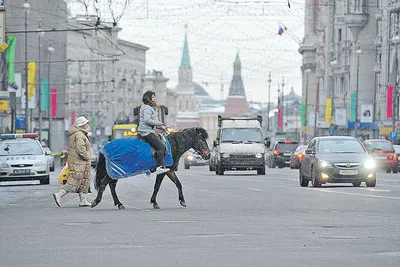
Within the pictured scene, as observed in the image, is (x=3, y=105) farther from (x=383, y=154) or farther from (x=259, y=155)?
(x=259, y=155)

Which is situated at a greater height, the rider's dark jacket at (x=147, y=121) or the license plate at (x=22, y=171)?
the rider's dark jacket at (x=147, y=121)

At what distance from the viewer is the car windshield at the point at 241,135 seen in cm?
5381

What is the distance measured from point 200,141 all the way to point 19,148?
19.4 meters

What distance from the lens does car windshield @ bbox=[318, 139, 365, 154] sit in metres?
34.4

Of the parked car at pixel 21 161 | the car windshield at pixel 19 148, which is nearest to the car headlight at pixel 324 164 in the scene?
the parked car at pixel 21 161

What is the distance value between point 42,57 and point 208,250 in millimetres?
107303

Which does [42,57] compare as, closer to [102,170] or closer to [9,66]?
[9,66]

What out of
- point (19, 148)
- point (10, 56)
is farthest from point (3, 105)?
point (19, 148)

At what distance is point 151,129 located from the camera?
77.4 ft

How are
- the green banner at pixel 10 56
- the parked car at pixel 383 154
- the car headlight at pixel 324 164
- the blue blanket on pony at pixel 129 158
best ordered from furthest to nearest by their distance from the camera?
the green banner at pixel 10 56 → the parked car at pixel 383 154 → the car headlight at pixel 324 164 → the blue blanket on pony at pixel 129 158

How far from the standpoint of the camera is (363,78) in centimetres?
12975

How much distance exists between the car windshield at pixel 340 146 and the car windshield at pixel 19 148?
11711 mm

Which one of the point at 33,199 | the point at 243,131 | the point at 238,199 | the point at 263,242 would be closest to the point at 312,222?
the point at 263,242

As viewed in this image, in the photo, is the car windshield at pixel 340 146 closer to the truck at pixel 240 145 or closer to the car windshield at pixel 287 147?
the truck at pixel 240 145
